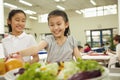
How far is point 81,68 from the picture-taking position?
0.62m

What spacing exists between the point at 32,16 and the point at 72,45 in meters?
15.5

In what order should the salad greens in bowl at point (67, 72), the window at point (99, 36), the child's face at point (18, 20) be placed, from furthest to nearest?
the window at point (99, 36) < the child's face at point (18, 20) < the salad greens in bowl at point (67, 72)

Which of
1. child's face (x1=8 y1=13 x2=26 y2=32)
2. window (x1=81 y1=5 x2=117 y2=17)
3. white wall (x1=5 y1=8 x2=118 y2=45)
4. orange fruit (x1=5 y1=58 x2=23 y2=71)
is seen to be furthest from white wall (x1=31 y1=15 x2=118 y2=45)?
orange fruit (x1=5 y1=58 x2=23 y2=71)

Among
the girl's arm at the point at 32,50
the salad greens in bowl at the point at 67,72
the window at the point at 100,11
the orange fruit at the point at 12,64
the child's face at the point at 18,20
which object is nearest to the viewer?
the salad greens in bowl at the point at 67,72

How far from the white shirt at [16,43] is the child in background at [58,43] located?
211 mm

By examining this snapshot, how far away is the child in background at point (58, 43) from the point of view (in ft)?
3.92

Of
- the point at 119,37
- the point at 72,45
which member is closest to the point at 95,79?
the point at 72,45

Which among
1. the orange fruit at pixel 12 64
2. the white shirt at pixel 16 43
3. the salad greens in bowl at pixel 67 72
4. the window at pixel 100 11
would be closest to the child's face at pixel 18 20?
→ the white shirt at pixel 16 43

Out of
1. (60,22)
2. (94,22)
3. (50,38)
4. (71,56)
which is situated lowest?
(71,56)

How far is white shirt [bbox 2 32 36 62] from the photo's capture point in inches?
57.2

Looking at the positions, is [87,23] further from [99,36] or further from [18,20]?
[18,20]

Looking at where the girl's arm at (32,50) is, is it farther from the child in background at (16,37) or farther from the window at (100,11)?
the window at (100,11)

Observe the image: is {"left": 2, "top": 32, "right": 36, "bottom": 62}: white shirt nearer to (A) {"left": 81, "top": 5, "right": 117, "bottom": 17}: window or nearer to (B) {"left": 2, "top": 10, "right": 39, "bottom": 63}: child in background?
(B) {"left": 2, "top": 10, "right": 39, "bottom": 63}: child in background

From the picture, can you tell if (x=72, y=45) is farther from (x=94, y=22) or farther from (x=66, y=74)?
(x=94, y=22)
